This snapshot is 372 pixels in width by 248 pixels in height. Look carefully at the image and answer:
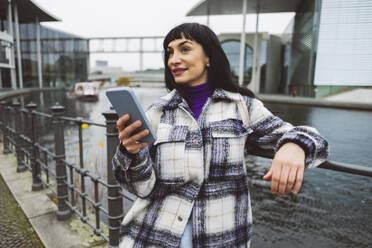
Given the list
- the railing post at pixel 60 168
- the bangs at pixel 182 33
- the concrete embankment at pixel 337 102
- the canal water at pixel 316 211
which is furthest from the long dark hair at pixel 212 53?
the concrete embankment at pixel 337 102

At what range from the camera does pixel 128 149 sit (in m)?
1.09

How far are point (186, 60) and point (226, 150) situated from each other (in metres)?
0.49

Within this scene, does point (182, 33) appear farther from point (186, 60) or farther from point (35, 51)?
point (35, 51)

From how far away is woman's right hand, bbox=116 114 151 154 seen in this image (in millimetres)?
994

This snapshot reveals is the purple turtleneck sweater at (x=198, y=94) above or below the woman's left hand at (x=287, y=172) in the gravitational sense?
above

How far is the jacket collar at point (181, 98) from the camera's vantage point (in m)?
1.32

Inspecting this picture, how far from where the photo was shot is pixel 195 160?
1206 millimetres

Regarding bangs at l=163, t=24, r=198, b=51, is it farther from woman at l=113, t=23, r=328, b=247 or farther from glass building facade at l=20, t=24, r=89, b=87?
glass building facade at l=20, t=24, r=89, b=87

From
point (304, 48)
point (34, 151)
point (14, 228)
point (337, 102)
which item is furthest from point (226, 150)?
point (304, 48)

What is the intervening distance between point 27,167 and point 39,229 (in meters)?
1.95

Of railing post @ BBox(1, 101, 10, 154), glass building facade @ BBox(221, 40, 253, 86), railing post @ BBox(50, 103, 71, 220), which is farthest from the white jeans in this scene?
glass building facade @ BBox(221, 40, 253, 86)


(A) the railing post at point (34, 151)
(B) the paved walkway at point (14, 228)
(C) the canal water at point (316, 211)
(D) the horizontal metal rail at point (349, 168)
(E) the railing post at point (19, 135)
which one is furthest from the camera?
(C) the canal water at point (316, 211)

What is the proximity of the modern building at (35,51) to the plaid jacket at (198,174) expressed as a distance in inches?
1454

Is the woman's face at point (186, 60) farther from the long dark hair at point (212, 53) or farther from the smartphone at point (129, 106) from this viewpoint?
the smartphone at point (129, 106)
